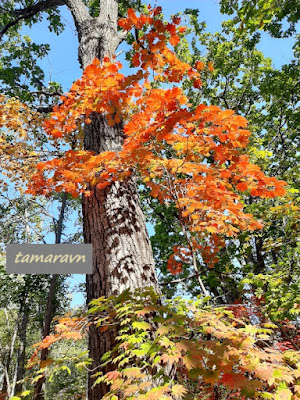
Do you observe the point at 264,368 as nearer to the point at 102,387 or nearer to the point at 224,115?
the point at 102,387

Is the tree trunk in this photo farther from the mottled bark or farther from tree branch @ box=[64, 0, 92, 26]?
tree branch @ box=[64, 0, 92, 26]

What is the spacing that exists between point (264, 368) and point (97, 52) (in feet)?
13.9

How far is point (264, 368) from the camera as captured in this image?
136 centimetres

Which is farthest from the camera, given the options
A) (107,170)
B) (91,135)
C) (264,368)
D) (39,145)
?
(39,145)

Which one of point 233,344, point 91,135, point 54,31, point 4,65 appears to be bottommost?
point 233,344

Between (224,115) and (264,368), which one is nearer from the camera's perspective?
(264,368)

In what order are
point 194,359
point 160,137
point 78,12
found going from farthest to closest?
point 78,12 < point 160,137 < point 194,359

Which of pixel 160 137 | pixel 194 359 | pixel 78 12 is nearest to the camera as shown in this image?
pixel 194 359

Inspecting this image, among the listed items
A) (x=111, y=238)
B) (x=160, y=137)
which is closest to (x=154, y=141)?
(x=160, y=137)

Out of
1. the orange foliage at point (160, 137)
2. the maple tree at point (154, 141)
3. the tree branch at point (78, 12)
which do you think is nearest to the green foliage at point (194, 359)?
the maple tree at point (154, 141)

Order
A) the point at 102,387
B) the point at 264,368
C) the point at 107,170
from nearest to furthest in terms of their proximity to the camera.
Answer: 1. the point at 264,368
2. the point at 102,387
3. the point at 107,170

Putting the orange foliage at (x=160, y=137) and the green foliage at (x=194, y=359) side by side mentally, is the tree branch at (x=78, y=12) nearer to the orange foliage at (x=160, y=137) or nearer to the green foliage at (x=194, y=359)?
the orange foliage at (x=160, y=137)

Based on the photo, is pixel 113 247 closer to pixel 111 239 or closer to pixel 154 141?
pixel 111 239

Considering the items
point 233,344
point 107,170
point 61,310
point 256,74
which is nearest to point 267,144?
point 256,74
